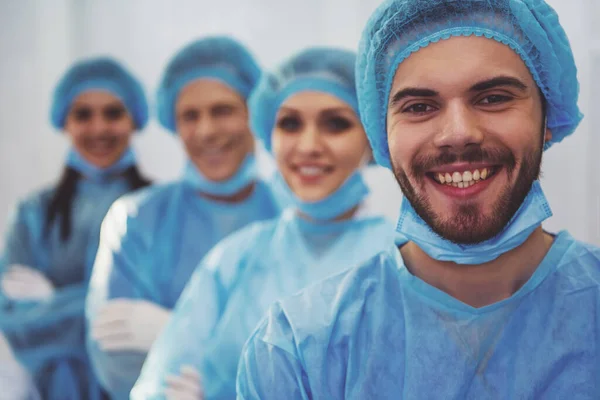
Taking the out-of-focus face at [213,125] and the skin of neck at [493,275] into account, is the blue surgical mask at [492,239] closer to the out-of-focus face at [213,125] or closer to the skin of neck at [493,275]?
the skin of neck at [493,275]

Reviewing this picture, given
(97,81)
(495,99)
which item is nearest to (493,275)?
(495,99)

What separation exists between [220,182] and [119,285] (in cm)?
44

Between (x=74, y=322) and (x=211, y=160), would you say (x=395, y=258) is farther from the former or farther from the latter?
(x=74, y=322)

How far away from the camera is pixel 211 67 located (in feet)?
7.31

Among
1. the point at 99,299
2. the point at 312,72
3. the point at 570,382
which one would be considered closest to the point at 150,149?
the point at 99,299

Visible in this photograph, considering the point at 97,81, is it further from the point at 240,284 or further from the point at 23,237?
the point at 240,284

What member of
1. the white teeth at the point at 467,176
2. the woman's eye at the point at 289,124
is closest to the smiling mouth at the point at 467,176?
the white teeth at the point at 467,176

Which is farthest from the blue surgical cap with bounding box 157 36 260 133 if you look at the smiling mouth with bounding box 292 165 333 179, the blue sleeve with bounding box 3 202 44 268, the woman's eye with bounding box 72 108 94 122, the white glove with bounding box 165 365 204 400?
the white glove with bounding box 165 365 204 400

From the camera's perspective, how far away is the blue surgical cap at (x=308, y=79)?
5.64ft

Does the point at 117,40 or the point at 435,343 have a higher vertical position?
the point at 117,40

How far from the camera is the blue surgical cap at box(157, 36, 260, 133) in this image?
87.7 inches

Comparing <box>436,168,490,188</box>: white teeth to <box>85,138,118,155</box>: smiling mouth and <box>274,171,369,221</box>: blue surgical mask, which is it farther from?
<box>85,138,118,155</box>: smiling mouth

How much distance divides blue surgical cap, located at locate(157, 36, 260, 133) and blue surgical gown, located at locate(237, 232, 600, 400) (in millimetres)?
1193

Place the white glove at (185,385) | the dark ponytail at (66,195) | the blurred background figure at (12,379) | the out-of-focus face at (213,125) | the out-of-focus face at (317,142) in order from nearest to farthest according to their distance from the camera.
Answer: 1. the white glove at (185,385)
2. the out-of-focus face at (317,142)
3. the out-of-focus face at (213,125)
4. the blurred background figure at (12,379)
5. the dark ponytail at (66,195)
